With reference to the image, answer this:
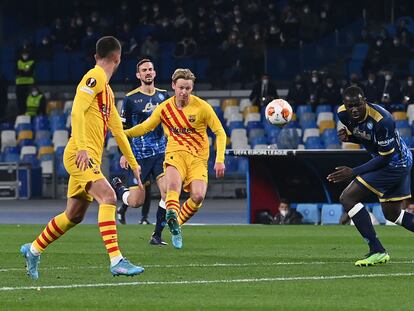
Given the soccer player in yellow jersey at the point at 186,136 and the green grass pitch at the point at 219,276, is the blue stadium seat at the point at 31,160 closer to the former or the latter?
the green grass pitch at the point at 219,276

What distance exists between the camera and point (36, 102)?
3416 cm

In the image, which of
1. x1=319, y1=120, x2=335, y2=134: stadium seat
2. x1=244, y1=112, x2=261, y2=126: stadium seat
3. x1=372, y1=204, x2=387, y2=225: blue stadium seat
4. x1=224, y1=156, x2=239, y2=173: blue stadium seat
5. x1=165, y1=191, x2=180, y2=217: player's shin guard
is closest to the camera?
x1=165, y1=191, x2=180, y2=217: player's shin guard

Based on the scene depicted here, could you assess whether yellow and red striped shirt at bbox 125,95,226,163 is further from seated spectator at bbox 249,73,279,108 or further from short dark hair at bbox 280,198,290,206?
seated spectator at bbox 249,73,279,108

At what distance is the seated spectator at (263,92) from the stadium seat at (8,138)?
6299mm

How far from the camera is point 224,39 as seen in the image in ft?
113

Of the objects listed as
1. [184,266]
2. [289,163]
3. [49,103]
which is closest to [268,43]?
[49,103]

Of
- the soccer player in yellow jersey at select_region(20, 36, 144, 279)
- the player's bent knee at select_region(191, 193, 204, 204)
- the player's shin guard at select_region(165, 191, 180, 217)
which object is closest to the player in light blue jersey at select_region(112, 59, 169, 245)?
the player's bent knee at select_region(191, 193, 204, 204)

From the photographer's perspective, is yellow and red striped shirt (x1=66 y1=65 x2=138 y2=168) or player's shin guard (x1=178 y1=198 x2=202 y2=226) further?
player's shin guard (x1=178 y1=198 x2=202 y2=226)

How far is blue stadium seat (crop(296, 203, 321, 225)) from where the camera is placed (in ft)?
73.5

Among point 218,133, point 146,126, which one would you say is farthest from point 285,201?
point 146,126

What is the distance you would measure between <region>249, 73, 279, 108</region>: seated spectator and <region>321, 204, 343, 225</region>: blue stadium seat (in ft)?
29.5

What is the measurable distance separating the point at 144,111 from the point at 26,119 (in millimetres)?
17670

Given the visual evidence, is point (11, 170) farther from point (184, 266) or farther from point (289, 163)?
point (184, 266)

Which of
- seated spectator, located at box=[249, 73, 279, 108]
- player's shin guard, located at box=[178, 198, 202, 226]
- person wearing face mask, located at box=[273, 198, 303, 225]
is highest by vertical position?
seated spectator, located at box=[249, 73, 279, 108]
